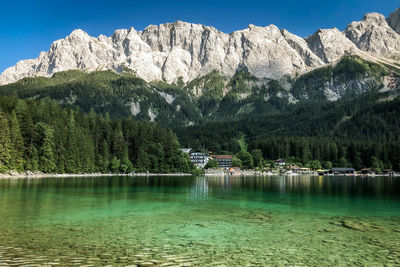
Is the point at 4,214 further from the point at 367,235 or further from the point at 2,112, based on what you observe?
the point at 2,112

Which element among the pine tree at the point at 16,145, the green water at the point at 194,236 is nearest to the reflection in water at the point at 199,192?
the green water at the point at 194,236

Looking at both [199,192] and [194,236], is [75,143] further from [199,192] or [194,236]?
[194,236]

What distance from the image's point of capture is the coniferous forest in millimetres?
102750

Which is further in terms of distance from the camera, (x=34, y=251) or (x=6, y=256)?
(x=34, y=251)

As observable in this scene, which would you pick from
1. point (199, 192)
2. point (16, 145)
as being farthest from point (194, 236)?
point (16, 145)

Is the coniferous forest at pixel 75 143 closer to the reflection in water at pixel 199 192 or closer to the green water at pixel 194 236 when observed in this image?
the reflection in water at pixel 199 192

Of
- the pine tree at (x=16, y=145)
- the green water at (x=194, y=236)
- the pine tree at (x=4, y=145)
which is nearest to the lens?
the green water at (x=194, y=236)

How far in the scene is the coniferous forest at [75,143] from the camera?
103 metres

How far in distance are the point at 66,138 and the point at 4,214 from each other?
92312mm

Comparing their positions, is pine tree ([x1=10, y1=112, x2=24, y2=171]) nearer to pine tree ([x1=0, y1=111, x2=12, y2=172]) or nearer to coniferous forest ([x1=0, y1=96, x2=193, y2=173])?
coniferous forest ([x1=0, y1=96, x2=193, y2=173])

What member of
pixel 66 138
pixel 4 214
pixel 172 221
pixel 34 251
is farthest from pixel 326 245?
pixel 66 138

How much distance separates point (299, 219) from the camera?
35156 millimetres

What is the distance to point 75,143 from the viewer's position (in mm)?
122500

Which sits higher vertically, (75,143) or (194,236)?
(75,143)
